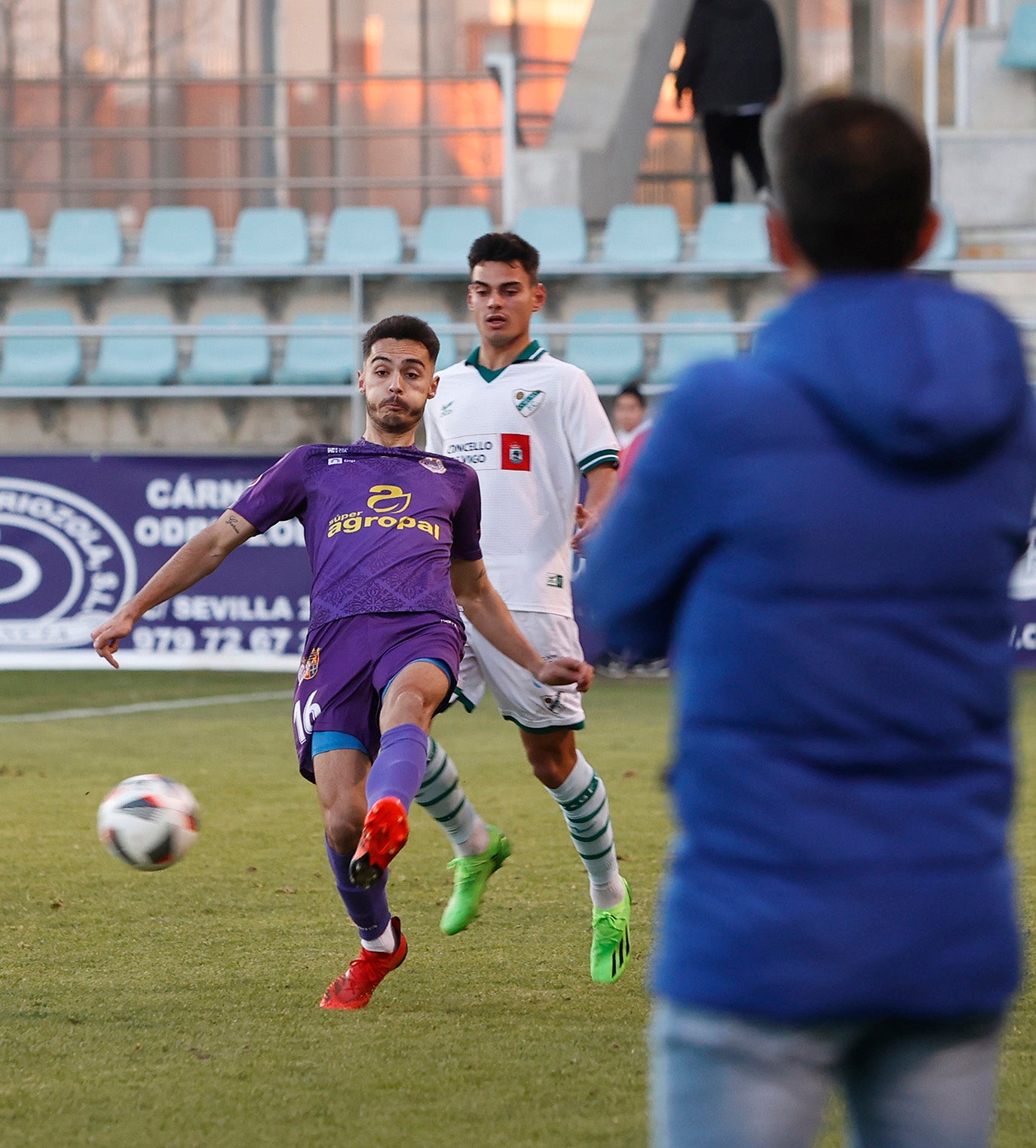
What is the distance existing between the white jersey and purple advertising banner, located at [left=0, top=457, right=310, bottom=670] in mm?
6429

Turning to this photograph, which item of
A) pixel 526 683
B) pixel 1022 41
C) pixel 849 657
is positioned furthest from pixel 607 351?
pixel 849 657

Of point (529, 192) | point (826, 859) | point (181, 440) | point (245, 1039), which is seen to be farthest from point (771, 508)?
point (529, 192)

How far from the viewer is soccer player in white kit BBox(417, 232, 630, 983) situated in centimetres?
497

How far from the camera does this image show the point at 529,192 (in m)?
15.3

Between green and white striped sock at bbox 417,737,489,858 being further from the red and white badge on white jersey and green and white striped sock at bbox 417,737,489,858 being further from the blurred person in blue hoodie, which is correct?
the blurred person in blue hoodie

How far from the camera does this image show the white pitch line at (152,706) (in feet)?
33.4

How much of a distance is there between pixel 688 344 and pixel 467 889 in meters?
8.94

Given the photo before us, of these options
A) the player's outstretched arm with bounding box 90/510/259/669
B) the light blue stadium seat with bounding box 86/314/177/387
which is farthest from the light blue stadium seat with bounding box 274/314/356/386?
the player's outstretched arm with bounding box 90/510/259/669

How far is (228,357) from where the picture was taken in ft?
46.0

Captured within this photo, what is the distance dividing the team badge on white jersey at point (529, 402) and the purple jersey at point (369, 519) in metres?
0.68

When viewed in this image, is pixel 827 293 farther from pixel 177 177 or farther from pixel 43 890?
pixel 177 177

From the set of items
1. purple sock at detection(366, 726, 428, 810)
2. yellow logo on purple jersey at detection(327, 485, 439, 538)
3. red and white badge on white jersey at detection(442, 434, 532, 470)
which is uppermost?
red and white badge on white jersey at detection(442, 434, 532, 470)

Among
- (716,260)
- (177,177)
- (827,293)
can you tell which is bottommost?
(827,293)

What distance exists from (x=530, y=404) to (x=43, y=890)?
89.8 inches
